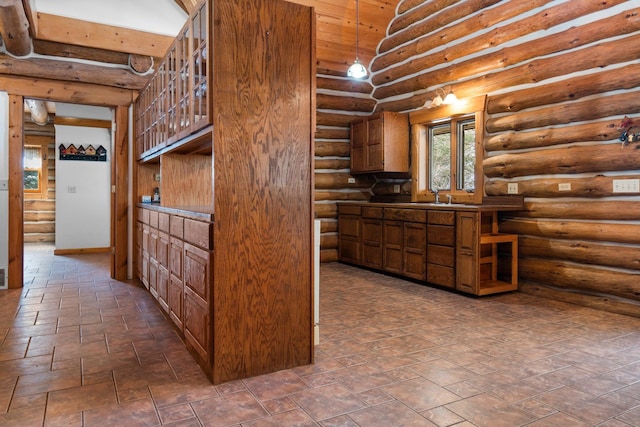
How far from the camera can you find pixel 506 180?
488 cm

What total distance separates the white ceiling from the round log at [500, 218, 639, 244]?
4740mm

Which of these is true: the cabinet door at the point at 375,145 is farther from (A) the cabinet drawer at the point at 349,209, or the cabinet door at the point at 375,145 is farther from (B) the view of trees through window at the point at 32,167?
(B) the view of trees through window at the point at 32,167

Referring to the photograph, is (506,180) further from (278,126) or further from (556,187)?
(278,126)

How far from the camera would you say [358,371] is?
2586 mm

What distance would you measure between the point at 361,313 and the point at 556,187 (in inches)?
93.2

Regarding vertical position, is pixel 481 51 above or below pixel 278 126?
above

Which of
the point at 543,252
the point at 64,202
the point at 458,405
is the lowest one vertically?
the point at 458,405

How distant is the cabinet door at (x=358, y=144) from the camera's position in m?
6.60

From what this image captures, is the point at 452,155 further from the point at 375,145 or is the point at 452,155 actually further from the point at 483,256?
the point at 483,256

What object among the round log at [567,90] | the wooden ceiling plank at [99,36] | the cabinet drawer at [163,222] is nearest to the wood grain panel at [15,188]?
the wooden ceiling plank at [99,36]

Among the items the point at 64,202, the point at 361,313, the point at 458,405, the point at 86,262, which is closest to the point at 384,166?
the point at 361,313

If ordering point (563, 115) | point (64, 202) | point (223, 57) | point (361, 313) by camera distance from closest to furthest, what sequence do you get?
1. point (223, 57)
2. point (361, 313)
3. point (563, 115)
4. point (64, 202)

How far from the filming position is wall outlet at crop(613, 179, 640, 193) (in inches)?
147

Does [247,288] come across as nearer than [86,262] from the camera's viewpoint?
Yes
